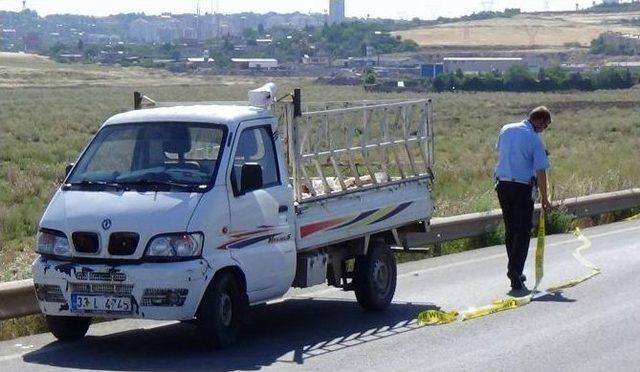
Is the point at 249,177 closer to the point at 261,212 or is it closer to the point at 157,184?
the point at 261,212

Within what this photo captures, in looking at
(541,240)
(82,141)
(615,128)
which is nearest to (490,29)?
(615,128)

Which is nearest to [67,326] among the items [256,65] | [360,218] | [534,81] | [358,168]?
[360,218]

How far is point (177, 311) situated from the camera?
9.59 meters

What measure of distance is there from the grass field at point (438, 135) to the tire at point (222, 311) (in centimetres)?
392

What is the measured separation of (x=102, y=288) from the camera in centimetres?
970

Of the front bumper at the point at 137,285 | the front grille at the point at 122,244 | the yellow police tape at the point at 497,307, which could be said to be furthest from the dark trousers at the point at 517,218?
the front grille at the point at 122,244

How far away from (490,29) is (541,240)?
182 meters

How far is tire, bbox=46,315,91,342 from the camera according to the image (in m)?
10.3

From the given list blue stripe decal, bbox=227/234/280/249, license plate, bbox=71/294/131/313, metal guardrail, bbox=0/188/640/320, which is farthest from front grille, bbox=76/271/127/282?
metal guardrail, bbox=0/188/640/320

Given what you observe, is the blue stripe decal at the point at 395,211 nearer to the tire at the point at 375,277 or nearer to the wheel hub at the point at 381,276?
the tire at the point at 375,277

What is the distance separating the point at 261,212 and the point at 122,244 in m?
1.27

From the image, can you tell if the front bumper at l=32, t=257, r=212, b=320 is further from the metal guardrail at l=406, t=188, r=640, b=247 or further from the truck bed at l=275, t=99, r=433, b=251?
the metal guardrail at l=406, t=188, r=640, b=247

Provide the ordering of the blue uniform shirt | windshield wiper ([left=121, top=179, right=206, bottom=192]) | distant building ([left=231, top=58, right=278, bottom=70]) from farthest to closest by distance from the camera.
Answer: distant building ([left=231, top=58, right=278, bottom=70]) → the blue uniform shirt → windshield wiper ([left=121, top=179, right=206, bottom=192])

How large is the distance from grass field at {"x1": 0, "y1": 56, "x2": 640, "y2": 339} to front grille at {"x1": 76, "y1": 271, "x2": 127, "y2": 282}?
12.7ft
